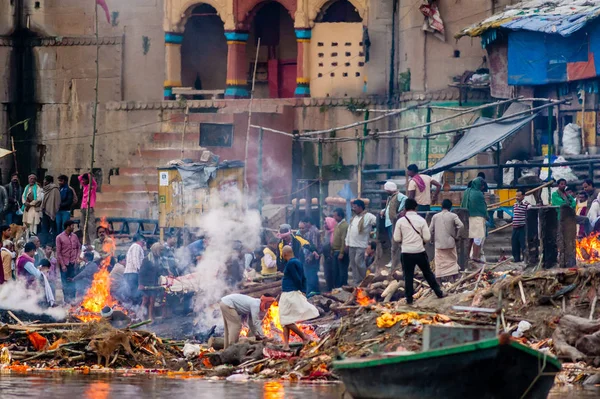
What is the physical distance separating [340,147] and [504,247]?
10.3 meters

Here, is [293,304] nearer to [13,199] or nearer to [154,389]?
[154,389]

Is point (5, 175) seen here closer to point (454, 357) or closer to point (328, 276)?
point (328, 276)

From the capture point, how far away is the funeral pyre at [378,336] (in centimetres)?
1628

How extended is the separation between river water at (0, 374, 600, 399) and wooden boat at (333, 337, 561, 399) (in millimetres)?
1455

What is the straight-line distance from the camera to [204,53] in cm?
3912

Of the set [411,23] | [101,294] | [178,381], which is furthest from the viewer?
[411,23]

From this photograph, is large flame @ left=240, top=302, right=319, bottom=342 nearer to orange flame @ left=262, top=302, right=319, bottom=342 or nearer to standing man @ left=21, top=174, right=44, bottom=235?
orange flame @ left=262, top=302, right=319, bottom=342

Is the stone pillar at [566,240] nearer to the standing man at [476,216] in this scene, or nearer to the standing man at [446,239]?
the standing man at [446,239]

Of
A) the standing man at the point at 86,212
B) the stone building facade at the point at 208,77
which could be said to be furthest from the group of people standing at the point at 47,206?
the stone building facade at the point at 208,77

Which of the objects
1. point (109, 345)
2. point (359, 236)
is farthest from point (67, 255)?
point (109, 345)

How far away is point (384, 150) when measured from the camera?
3469 centimetres

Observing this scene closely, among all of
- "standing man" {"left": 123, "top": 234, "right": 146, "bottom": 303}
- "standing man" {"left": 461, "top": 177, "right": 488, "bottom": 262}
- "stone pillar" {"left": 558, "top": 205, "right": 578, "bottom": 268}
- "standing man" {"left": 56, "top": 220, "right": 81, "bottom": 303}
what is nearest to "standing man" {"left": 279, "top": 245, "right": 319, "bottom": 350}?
"stone pillar" {"left": 558, "top": 205, "right": 578, "bottom": 268}

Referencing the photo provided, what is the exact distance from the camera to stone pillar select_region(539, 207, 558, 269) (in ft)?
Result: 61.4

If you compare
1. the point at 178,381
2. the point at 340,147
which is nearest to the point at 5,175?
the point at 340,147
